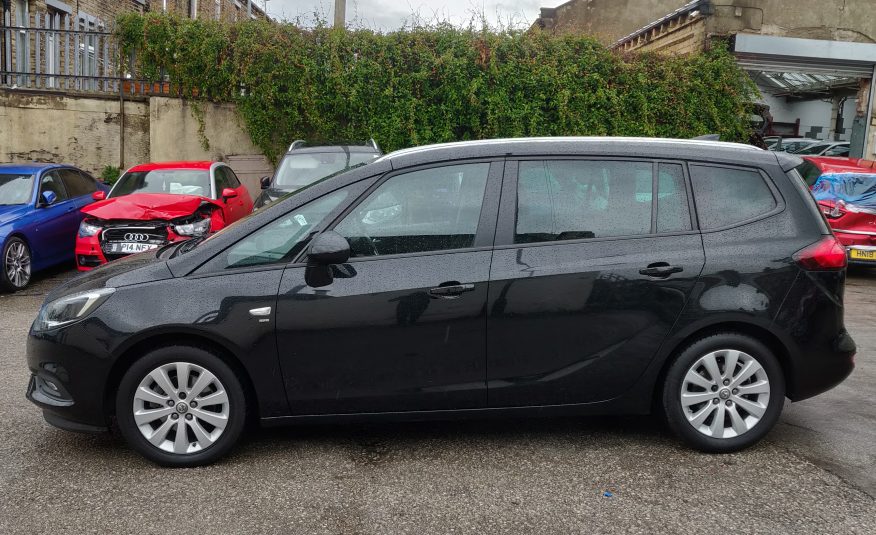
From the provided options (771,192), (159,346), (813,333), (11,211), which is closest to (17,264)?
(11,211)

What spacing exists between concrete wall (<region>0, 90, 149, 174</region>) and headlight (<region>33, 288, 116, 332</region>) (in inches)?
497

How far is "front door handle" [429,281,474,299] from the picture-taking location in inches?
160

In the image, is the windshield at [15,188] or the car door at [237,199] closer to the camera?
the windshield at [15,188]

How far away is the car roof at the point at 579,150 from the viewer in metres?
4.34

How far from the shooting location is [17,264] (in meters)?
9.55

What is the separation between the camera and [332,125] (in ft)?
48.6

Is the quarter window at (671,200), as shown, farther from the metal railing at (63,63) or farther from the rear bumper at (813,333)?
the metal railing at (63,63)

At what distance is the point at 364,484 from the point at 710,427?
1.93 m

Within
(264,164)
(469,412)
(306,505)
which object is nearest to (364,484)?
(306,505)

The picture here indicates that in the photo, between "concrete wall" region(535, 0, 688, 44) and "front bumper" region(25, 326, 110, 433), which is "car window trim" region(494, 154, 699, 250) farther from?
"concrete wall" region(535, 0, 688, 44)

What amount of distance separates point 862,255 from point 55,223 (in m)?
11.1

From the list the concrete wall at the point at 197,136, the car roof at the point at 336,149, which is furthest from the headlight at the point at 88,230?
the concrete wall at the point at 197,136

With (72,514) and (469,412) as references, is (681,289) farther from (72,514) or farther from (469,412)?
(72,514)

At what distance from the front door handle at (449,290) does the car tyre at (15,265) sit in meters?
7.31
